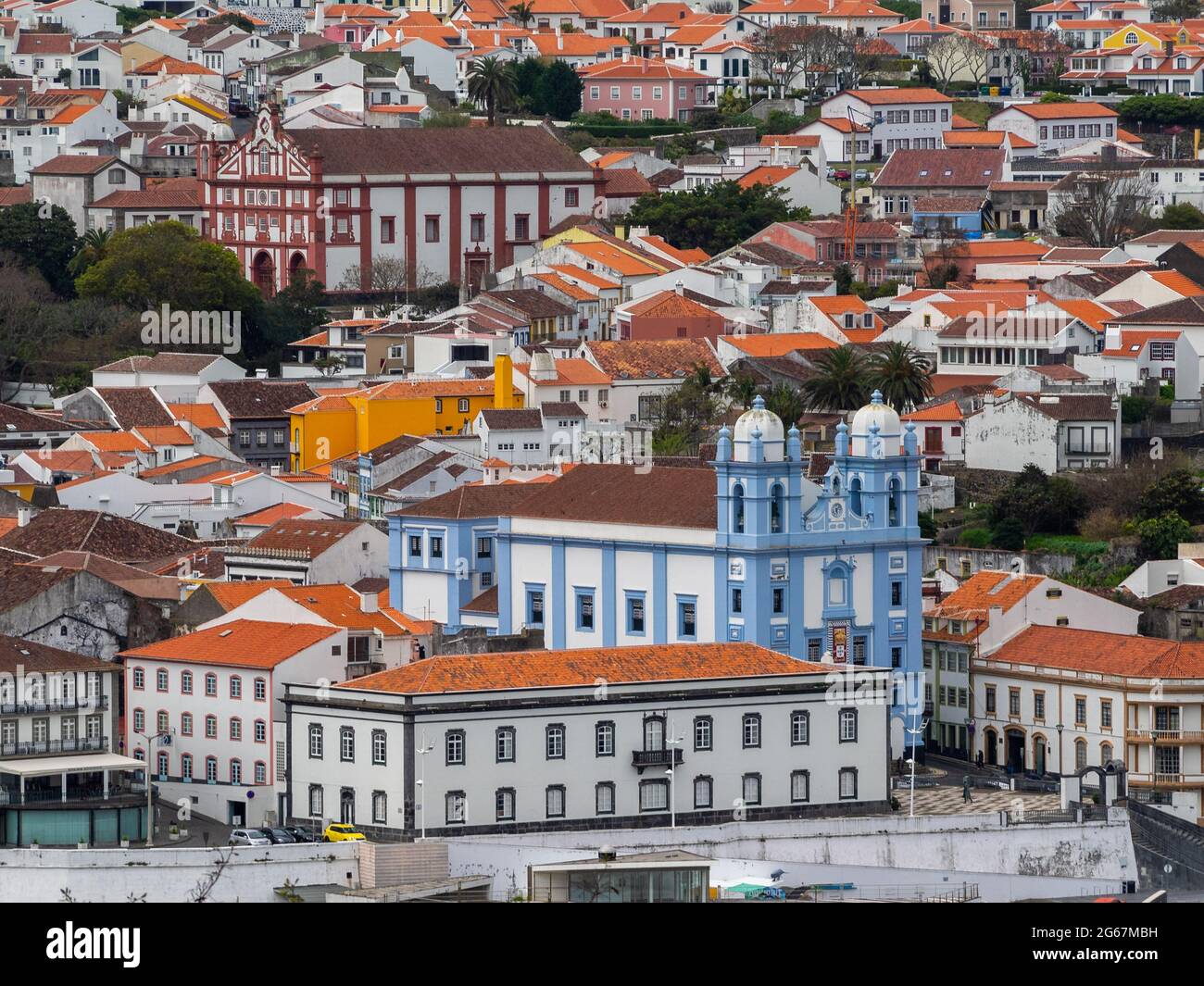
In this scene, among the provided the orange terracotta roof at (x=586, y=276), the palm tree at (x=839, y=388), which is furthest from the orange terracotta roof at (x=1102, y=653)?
the orange terracotta roof at (x=586, y=276)

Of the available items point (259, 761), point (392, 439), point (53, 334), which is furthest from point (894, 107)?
point (259, 761)

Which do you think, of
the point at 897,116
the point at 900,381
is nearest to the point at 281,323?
the point at 900,381

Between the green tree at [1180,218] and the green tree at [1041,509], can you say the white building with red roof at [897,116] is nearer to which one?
the green tree at [1180,218]

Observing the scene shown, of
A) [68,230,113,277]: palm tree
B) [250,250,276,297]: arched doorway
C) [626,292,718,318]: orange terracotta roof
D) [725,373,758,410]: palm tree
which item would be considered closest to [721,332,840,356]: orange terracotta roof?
[725,373,758,410]: palm tree

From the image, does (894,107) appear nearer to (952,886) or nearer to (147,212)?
(147,212)

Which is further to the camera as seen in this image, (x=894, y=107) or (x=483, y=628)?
(x=894, y=107)
